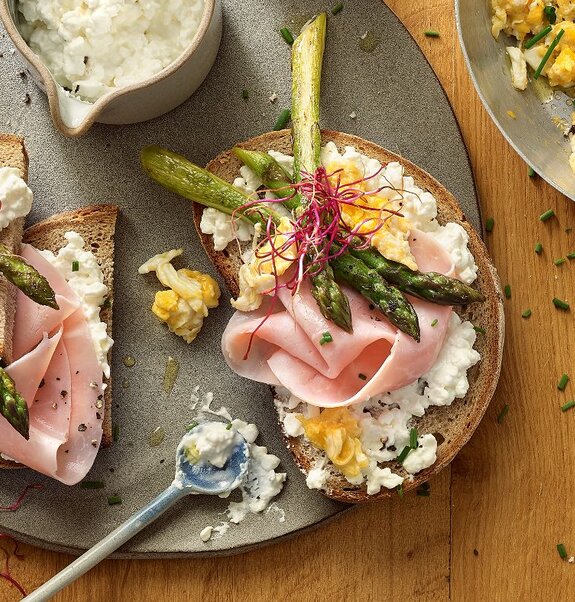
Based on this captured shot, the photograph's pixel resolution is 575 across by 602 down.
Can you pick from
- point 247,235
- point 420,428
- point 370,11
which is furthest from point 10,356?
point 370,11

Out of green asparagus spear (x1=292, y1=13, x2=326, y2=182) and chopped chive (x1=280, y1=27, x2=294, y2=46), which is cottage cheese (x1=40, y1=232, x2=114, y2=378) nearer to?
green asparagus spear (x1=292, y1=13, x2=326, y2=182)

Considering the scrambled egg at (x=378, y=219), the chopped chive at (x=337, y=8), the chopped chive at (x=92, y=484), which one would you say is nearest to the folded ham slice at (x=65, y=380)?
the chopped chive at (x=92, y=484)

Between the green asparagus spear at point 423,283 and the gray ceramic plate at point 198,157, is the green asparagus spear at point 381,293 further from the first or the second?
the gray ceramic plate at point 198,157

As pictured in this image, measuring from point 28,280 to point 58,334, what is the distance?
268 mm

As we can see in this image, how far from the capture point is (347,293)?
339 centimetres

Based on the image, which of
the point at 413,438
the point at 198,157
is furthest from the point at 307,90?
the point at 413,438

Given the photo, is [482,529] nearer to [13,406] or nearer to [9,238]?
[13,406]

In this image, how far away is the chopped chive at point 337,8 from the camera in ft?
11.9

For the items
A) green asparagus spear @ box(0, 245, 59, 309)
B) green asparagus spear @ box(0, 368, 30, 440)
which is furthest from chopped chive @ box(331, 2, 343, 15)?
green asparagus spear @ box(0, 368, 30, 440)

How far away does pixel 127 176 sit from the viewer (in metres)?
3.64

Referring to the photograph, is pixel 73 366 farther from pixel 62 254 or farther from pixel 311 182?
pixel 311 182

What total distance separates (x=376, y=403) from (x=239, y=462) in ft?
2.10

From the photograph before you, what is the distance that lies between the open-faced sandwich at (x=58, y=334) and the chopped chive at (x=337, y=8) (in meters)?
1.30

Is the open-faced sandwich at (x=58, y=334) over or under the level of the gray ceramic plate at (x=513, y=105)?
under
